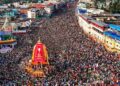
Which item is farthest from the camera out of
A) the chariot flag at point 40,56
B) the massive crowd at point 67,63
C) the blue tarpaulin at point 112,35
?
the blue tarpaulin at point 112,35

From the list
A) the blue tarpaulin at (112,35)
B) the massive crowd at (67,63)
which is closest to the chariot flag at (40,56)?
the massive crowd at (67,63)

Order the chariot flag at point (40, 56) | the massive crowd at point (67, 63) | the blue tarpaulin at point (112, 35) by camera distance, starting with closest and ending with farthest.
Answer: the massive crowd at point (67, 63) → the chariot flag at point (40, 56) → the blue tarpaulin at point (112, 35)

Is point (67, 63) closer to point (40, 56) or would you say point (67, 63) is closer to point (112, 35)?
point (40, 56)

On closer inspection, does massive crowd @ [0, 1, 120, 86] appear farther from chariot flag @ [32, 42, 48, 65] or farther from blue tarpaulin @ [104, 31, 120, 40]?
blue tarpaulin @ [104, 31, 120, 40]

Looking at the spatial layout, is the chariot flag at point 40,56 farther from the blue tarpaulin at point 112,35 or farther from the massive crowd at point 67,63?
the blue tarpaulin at point 112,35

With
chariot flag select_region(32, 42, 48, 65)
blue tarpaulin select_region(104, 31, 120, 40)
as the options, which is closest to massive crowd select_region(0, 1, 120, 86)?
chariot flag select_region(32, 42, 48, 65)

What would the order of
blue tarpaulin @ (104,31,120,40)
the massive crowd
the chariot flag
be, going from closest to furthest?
the massive crowd < the chariot flag < blue tarpaulin @ (104,31,120,40)

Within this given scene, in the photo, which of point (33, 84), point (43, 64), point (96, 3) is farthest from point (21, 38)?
→ point (96, 3)

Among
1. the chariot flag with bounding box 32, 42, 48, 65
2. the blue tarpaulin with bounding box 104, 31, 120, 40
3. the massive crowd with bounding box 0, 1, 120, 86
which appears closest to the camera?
the massive crowd with bounding box 0, 1, 120, 86

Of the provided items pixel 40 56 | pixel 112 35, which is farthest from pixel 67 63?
pixel 112 35
